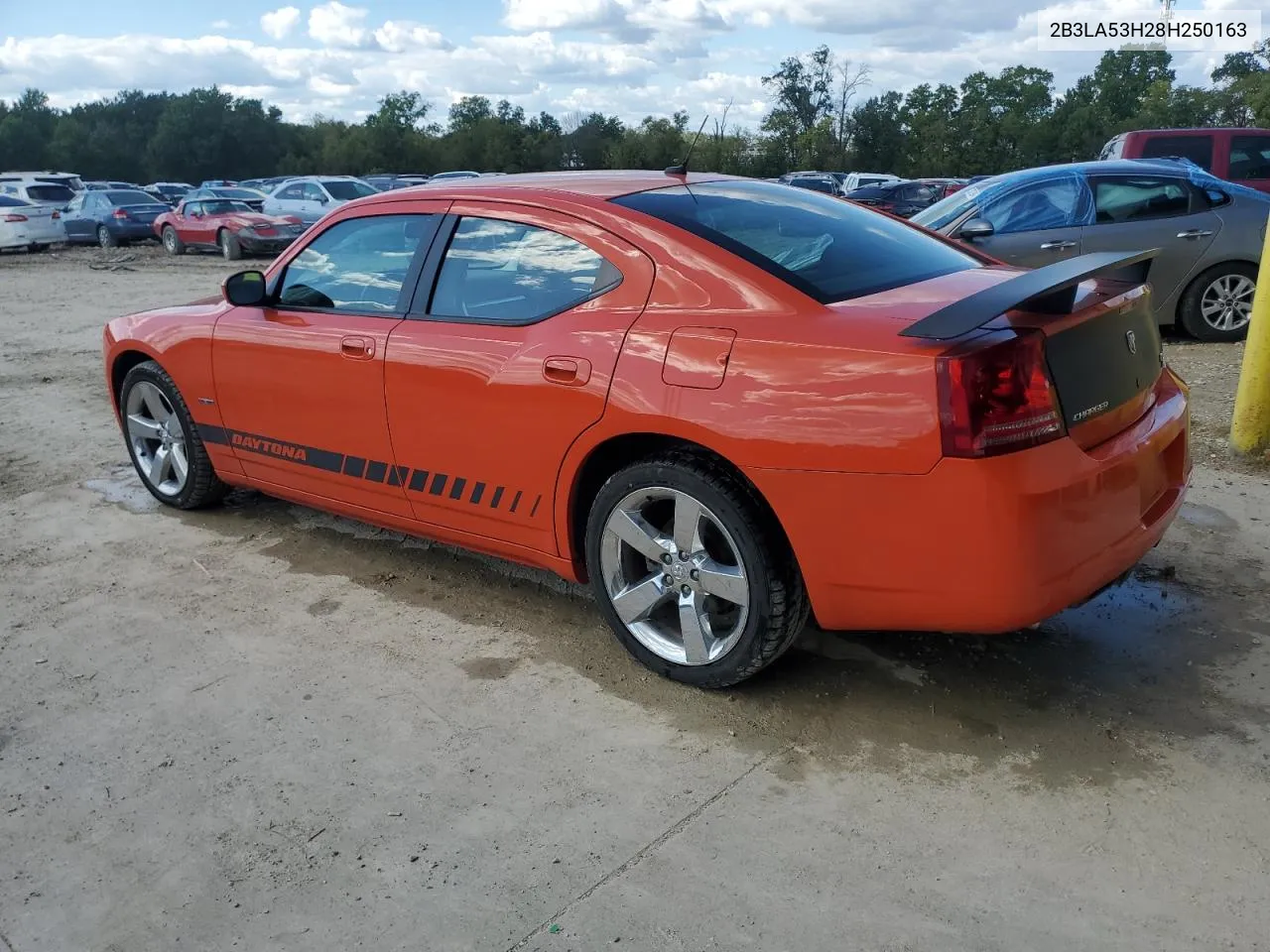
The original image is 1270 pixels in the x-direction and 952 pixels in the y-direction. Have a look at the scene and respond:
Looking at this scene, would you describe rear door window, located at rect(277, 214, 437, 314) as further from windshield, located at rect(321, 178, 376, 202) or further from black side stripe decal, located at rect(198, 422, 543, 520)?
windshield, located at rect(321, 178, 376, 202)

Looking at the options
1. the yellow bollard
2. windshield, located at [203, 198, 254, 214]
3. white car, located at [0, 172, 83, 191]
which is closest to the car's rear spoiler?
the yellow bollard

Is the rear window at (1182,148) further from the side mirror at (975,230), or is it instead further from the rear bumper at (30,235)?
the rear bumper at (30,235)

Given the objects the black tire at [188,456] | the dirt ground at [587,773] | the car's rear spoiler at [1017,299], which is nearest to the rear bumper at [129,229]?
the black tire at [188,456]

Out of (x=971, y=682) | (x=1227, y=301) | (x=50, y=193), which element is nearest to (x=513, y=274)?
(x=971, y=682)

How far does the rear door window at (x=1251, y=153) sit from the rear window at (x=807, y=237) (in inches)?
446

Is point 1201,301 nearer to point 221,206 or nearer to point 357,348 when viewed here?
point 357,348

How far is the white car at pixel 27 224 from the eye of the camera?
2511 centimetres

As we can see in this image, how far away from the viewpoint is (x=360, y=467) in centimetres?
425

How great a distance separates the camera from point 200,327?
4.90m

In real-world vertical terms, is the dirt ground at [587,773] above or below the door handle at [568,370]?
below

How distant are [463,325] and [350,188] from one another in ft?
67.0

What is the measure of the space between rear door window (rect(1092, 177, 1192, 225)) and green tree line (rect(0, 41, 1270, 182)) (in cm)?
5469

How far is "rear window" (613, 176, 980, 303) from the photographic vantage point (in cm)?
333

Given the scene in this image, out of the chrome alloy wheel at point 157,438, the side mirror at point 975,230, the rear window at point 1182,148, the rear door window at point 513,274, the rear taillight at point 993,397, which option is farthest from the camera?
the rear window at point 1182,148
